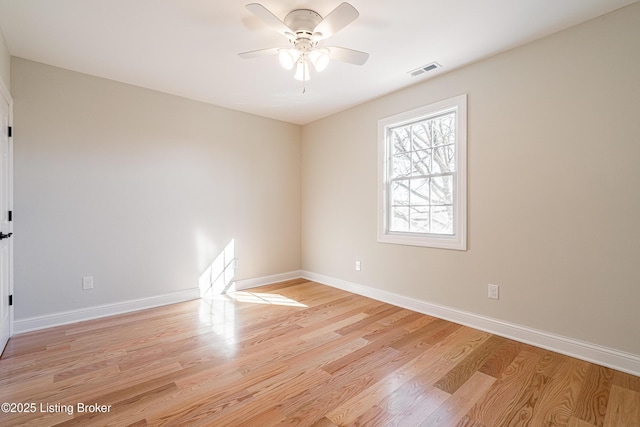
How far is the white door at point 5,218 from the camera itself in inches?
94.4

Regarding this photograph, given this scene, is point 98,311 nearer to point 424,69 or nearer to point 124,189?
point 124,189

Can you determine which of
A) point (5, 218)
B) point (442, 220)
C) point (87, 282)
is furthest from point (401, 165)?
point (5, 218)

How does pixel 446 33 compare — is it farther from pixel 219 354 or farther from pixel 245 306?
pixel 245 306

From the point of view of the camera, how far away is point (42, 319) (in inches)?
111

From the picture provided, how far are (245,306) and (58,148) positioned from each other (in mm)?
2550

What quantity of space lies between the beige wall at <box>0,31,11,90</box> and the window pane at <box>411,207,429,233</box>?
4026 millimetres

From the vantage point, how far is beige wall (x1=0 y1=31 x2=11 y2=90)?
7.79ft

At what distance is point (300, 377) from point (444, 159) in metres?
2.55

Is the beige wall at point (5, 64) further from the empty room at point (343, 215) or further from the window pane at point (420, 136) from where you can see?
the window pane at point (420, 136)

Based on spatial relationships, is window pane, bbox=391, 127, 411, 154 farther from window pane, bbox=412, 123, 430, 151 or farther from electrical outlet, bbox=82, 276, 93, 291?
electrical outlet, bbox=82, 276, 93, 291

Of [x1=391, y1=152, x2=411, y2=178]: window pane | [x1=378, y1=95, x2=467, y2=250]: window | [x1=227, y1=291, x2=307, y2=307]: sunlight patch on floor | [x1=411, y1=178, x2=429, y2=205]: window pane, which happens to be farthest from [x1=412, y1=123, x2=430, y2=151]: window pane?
[x1=227, y1=291, x2=307, y2=307]: sunlight patch on floor

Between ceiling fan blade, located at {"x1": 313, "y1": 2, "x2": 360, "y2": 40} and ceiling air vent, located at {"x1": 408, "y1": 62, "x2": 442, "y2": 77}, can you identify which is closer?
ceiling fan blade, located at {"x1": 313, "y1": 2, "x2": 360, "y2": 40}

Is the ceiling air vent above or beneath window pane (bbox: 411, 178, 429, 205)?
above

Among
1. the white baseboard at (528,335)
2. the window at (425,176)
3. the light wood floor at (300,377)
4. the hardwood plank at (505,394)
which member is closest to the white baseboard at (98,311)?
the light wood floor at (300,377)
